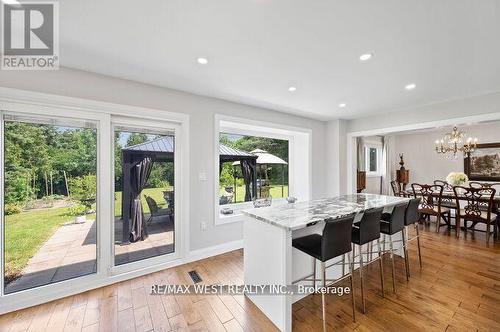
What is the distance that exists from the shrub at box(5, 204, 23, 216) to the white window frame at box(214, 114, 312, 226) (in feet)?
7.14

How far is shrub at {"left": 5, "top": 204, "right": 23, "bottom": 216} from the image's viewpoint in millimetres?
2113

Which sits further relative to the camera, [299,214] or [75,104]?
[75,104]

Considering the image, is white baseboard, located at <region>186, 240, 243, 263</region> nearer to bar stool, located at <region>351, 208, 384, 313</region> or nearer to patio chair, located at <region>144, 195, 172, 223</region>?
patio chair, located at <region>144, 195, 172, 223</region>

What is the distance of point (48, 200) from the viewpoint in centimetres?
231

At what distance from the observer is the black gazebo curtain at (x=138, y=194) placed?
2838mm

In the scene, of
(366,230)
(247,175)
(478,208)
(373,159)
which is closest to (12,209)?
(247,175)

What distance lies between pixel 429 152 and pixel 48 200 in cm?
892

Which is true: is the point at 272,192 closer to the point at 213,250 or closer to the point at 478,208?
the point at 213,250

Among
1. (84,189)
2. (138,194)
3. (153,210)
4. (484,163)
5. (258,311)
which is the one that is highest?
(484,163)

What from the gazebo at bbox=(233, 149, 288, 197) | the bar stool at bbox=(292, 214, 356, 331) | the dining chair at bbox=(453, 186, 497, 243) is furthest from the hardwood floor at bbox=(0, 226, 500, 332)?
the gazebo at bbox=(233, 149, 288, 197)

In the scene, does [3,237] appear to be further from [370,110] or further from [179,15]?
[370,110]

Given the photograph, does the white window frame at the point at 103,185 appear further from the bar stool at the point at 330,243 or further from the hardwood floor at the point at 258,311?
the bar stool at the point at 330,243

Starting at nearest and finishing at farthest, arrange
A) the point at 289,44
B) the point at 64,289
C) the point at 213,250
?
the point at 289,44 → the point at 64,289 → the point at 213,250

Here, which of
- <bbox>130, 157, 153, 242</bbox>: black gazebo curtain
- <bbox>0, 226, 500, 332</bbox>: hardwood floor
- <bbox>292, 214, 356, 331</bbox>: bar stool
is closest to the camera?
<bbox>292, 214, 356, 331</bbox>: bar stool
